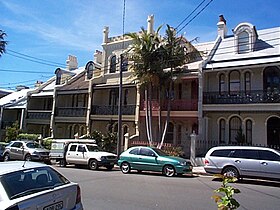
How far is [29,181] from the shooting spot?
4.90 metres

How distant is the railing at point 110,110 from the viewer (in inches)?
1049

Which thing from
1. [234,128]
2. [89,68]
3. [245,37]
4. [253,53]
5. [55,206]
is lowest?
[55,206]

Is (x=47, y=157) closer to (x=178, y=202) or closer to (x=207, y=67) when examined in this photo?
(x=207, y=67)

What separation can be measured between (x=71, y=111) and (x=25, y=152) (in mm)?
9841

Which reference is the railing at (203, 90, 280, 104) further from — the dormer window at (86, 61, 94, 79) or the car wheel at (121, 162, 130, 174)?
the dormer window at (86, 61, 94, 79)

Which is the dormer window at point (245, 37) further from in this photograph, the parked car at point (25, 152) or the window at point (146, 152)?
the parked car at point (25, 152)

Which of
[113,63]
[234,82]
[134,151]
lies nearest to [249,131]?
[234,82]

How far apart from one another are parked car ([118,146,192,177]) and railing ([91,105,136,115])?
32.4 feet

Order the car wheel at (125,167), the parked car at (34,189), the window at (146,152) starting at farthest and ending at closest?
the car wheel at (125,167) < the window at (146,152) < the parked car at (34,189)

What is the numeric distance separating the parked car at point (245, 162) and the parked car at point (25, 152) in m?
12.7

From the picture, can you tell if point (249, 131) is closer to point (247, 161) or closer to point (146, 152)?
point (247, 161)

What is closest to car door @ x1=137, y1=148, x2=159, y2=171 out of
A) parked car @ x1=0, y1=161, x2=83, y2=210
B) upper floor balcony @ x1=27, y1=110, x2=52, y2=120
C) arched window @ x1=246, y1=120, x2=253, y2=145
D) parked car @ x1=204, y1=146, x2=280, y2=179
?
parked car @ x1=204, y1=146, x2=280, y2=179

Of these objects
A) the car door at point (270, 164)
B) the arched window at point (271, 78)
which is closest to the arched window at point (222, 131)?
the arched window at point (271, 78)

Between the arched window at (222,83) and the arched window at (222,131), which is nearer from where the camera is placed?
the arched window at (222,131)
